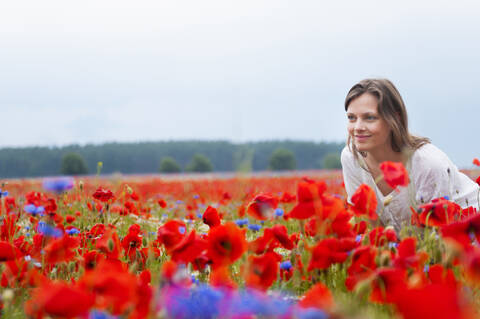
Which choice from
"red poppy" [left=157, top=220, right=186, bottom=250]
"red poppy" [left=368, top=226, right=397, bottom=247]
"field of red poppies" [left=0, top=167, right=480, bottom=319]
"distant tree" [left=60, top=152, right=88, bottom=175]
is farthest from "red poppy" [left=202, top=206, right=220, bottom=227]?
"distant tree" [left=60, top=152, right=88, bottom=175]

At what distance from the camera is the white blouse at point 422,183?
2.57m

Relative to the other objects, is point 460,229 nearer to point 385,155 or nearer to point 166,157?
point 385,155

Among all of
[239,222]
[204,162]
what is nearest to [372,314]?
[239,222]

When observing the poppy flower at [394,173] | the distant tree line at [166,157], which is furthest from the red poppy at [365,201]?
the distant tree line at [166,157]

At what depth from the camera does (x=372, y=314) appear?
1.19m

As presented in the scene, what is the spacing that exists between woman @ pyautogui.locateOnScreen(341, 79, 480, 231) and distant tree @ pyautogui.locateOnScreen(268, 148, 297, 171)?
55.6ft

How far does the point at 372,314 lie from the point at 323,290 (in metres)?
0.32

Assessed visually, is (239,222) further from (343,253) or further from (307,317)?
(307,317)

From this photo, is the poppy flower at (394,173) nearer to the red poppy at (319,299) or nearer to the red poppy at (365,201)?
the red poppy at (365,201)

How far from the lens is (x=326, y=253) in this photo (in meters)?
1.25

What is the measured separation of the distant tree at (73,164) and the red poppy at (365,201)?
18774 millimetres

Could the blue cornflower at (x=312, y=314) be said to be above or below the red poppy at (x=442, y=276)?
above

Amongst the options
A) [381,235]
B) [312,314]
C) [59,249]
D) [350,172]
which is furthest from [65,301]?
[350,172]

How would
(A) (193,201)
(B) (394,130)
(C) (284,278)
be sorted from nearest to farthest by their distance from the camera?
1. (C) (284,278)
2. (B) (394,130)
3. (A) (193,201)
